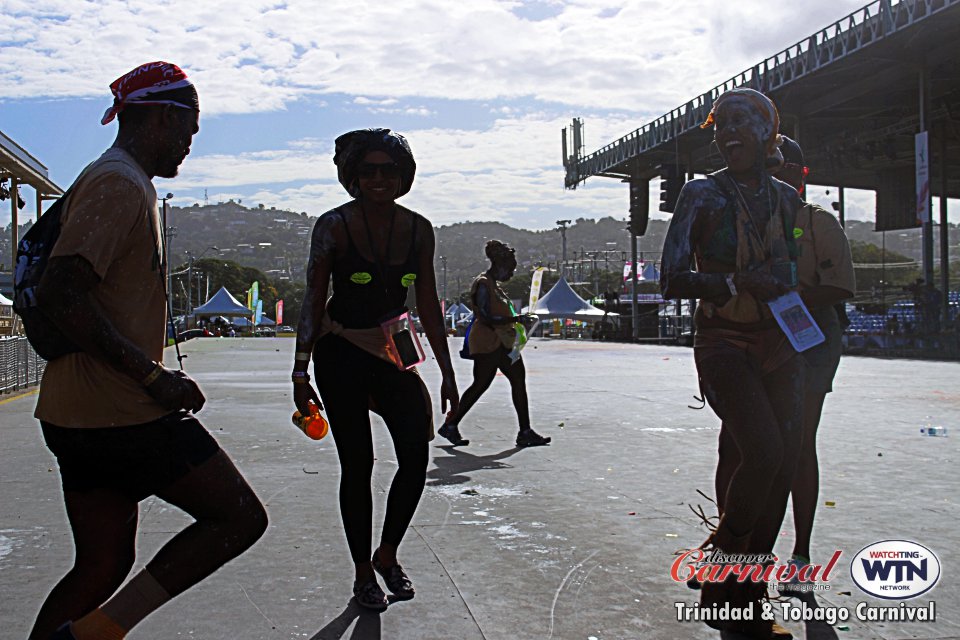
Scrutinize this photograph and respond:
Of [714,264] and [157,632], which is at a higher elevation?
[714,264]

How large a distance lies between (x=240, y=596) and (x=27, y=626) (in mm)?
735

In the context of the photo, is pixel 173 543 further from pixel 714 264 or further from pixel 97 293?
pixel 714 264

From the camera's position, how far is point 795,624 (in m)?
3.63

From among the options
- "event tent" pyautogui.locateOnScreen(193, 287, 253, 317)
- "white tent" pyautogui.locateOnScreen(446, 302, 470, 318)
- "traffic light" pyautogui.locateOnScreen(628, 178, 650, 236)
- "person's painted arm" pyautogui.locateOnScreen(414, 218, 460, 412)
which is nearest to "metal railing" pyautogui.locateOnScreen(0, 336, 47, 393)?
"person's painted arm" pyautogui.locateOnScreen(414, 218, 460, 412)

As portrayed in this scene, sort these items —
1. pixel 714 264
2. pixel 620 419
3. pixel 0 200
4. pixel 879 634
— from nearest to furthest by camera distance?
pixel 879 634
pixel 714 264
pixel 620 419
pixel 0 200

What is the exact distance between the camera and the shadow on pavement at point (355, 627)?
11.6 feet

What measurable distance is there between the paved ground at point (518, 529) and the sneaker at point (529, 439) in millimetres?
114

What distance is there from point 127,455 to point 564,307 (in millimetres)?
51936

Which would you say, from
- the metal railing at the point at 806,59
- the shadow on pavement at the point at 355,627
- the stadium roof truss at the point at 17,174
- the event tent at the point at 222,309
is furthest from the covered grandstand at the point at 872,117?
the event tent at the point at 222,309

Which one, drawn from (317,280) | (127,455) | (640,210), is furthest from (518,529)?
(640,210)

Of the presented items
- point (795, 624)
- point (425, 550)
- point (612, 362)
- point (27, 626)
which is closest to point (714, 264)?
point (795, 624)

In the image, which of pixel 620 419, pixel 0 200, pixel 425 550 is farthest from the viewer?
pixel 0 200

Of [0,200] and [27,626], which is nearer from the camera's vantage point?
[27,626]

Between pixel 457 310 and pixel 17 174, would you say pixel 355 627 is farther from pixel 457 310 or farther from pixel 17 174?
pixel 457 310
